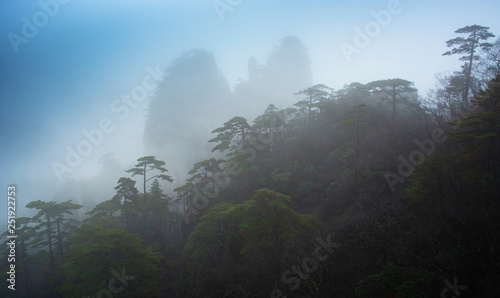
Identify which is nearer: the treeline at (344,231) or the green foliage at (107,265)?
the treeline at (344,231)

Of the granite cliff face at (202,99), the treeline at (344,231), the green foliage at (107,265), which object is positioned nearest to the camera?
the treeline at (344,231)

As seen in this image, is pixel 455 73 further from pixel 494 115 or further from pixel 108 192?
pixel 108 192

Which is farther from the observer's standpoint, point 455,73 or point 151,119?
point 151,119

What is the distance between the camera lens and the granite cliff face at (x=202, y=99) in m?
59.8

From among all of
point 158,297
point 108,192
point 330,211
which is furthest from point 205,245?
point 108,192

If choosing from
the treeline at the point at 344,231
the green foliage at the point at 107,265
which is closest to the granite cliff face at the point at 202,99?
the treeline at the point at 344,231

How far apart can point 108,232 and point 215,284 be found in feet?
24.0

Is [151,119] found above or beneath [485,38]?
above

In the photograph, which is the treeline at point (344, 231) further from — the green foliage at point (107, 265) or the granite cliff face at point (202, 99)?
the granite cliff face at point (202, 99)

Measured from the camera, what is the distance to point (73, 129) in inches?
6506

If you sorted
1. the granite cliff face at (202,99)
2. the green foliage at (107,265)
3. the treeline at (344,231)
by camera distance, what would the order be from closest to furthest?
the treeline at (344,231) → the green foliage at (107,265) → the granite cliff face at (202,99)

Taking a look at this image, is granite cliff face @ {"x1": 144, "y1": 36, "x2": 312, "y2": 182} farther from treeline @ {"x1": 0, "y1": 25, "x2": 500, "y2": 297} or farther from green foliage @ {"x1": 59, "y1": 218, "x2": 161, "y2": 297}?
green foliage @ {"x1": 59, "y1": 218, "x2": 161, "y2": 297}

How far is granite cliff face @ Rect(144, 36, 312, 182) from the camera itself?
59812 mm

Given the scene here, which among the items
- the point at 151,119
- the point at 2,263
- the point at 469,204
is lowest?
the point at 2,263
